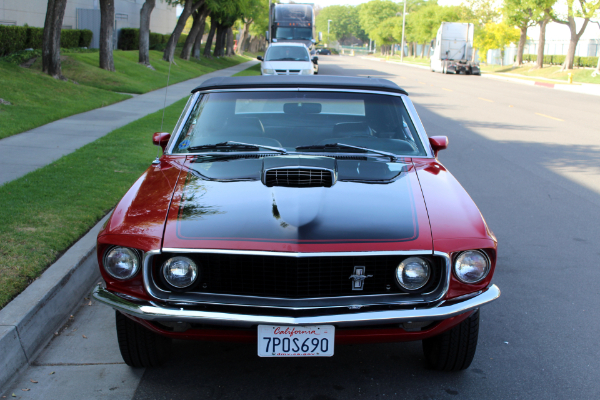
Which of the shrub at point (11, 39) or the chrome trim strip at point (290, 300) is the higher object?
the shrub at point (11, 39)

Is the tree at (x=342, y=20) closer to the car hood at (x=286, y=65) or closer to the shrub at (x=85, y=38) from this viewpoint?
the shrub at (x=85, y=38)

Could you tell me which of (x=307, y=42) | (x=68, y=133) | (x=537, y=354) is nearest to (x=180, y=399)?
(x=537, y=354)

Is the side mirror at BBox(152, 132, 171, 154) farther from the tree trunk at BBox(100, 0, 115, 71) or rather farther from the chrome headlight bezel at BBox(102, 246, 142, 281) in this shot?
the tree trunk at BBox(100, 0, 115, 71)

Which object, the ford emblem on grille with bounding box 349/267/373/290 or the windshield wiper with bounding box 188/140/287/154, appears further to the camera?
the windshield wiper with bounding box 188/140/287/154

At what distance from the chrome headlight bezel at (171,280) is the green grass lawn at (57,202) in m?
1.45

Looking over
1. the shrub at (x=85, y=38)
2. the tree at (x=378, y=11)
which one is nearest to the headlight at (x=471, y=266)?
the shrub at (x=85, y=38)

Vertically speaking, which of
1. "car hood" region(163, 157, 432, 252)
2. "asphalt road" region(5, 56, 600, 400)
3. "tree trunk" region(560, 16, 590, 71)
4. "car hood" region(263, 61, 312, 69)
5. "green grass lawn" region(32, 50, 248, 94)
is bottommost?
"asphalt road" region(5, 56, 600, 400)

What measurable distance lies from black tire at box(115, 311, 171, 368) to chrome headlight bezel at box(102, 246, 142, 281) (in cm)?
32

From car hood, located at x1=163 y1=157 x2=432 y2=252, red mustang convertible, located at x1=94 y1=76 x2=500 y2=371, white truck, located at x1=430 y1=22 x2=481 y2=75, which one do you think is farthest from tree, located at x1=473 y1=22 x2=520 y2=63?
red mustang convertible, located at x1=94 y1=76 x2=500 y2=371

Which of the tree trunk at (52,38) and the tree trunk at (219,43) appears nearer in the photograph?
the tree trunk at (52,38)

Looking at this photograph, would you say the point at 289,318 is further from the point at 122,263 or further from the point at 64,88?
the point at 64,88

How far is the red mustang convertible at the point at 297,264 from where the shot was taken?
2727 mm

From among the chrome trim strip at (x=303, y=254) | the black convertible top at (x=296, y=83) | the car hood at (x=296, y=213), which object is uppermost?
the black convertible top at (x=296, y=83)

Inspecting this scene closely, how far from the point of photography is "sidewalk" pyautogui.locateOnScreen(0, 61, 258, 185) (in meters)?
7.89
